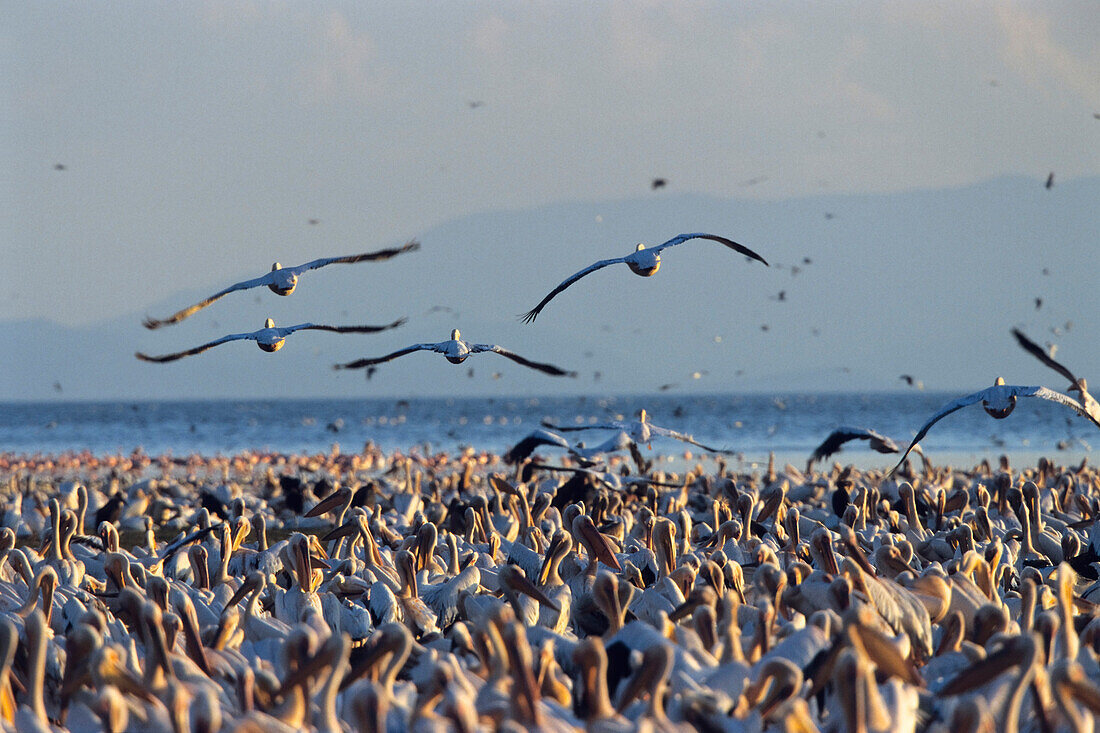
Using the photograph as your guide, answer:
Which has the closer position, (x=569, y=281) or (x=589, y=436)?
(x=569, y=281)

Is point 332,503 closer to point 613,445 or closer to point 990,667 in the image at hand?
point 613,445

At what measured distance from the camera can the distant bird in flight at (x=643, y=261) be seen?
1141cm

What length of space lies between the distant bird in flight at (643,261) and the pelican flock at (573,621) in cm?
4

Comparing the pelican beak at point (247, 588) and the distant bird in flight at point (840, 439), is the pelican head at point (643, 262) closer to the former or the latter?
the distant bird in flight at point (840, 439)

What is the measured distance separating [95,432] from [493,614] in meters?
63.6

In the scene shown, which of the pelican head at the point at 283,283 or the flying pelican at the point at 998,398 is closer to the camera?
the flying pelican at the point at 998,398

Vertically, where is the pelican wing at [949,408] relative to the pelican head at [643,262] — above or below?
below

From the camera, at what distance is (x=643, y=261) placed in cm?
1220

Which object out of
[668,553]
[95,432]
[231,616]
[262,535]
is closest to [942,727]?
[231,616]

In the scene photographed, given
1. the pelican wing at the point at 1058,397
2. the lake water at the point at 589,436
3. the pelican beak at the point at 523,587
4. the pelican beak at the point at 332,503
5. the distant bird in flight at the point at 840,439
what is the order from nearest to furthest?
the pelican beak at the point at 523,587 < the pelican wing at the point at 1058,397 < the pelican beak at the point at 332,503 < the distant bird in flight at the point at 840,439 < the lake water at the point at 589,436

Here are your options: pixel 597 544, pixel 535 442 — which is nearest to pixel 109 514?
pixel 535 442

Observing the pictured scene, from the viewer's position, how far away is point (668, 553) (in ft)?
31.6

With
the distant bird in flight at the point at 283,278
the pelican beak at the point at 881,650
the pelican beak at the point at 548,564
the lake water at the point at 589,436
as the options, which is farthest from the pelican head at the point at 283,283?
the lake water at the point at 589,436

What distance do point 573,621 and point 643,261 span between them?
14.1 feet
